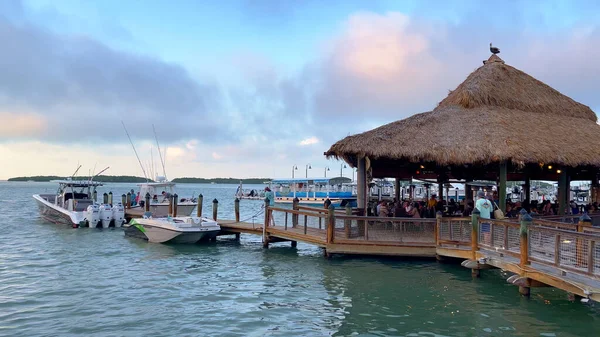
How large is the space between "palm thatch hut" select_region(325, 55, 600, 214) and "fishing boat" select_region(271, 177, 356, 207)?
105 feet

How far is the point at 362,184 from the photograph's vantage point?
18.1 meters

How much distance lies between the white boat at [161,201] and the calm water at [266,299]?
12.4m

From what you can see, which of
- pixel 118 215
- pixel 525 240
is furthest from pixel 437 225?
pixel 118 215

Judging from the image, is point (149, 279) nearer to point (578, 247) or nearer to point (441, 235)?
point (441, 235)

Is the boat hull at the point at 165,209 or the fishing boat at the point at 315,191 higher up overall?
the fishing boat at the point at 315,191

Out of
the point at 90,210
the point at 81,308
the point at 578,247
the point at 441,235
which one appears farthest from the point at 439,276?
the point at 90,210

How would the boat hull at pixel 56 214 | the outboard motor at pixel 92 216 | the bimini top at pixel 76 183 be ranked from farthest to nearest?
the bimini top at pixel 76 183 < the boat hull at pixel 56 214 < the outboard motor at pixel 92 216

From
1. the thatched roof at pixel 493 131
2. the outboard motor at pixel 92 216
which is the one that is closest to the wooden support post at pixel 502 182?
the thatched roof at pixel 493 131

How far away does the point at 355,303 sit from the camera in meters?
11.5

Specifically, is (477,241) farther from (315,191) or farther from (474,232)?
(315,191)

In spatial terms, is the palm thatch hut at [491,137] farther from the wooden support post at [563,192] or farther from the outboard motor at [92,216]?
the outboard motor at [92,216]

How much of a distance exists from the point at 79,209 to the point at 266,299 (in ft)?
72.0

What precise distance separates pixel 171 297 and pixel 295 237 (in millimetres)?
6350

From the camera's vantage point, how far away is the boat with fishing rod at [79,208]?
28.4 m
